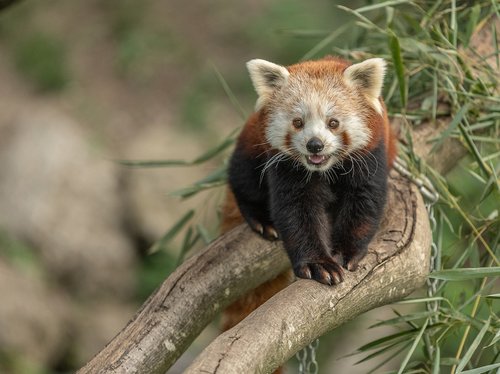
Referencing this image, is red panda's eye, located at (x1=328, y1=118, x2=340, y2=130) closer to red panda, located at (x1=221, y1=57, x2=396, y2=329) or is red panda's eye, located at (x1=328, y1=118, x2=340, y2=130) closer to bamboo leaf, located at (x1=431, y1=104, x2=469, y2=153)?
red panda, located at (x1=221, y1=57, x2=396, y2=329)

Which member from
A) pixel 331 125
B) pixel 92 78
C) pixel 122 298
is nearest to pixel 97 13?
pixel 92 78

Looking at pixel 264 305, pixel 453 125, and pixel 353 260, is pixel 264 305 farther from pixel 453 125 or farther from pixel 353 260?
pixel 453 125

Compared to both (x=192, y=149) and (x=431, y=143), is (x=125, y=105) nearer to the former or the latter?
(x=192, y=149)

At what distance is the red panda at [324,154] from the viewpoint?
2.82 m

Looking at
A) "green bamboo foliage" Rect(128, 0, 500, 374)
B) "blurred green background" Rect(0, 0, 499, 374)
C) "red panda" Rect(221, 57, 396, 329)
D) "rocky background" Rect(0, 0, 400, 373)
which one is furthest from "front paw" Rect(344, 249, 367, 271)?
"rocky background" Rect(0, 0, 400, 373)

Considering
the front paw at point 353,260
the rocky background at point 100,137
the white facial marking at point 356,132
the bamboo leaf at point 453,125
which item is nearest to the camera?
the front paw at point 353,260

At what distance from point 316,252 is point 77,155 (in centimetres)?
467

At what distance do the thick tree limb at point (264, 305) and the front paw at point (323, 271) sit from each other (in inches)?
1.1

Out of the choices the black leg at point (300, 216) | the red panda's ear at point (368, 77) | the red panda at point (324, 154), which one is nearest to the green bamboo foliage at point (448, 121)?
the red panda's ear at point (368, 77)

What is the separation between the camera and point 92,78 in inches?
326

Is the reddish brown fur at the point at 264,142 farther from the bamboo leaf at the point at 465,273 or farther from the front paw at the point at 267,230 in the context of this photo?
the bamboo leaf at the point at 465,273

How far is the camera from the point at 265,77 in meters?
2.97

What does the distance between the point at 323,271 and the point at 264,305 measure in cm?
26

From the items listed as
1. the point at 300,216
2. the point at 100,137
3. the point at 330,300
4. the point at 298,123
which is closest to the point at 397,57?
the point at 298,123
